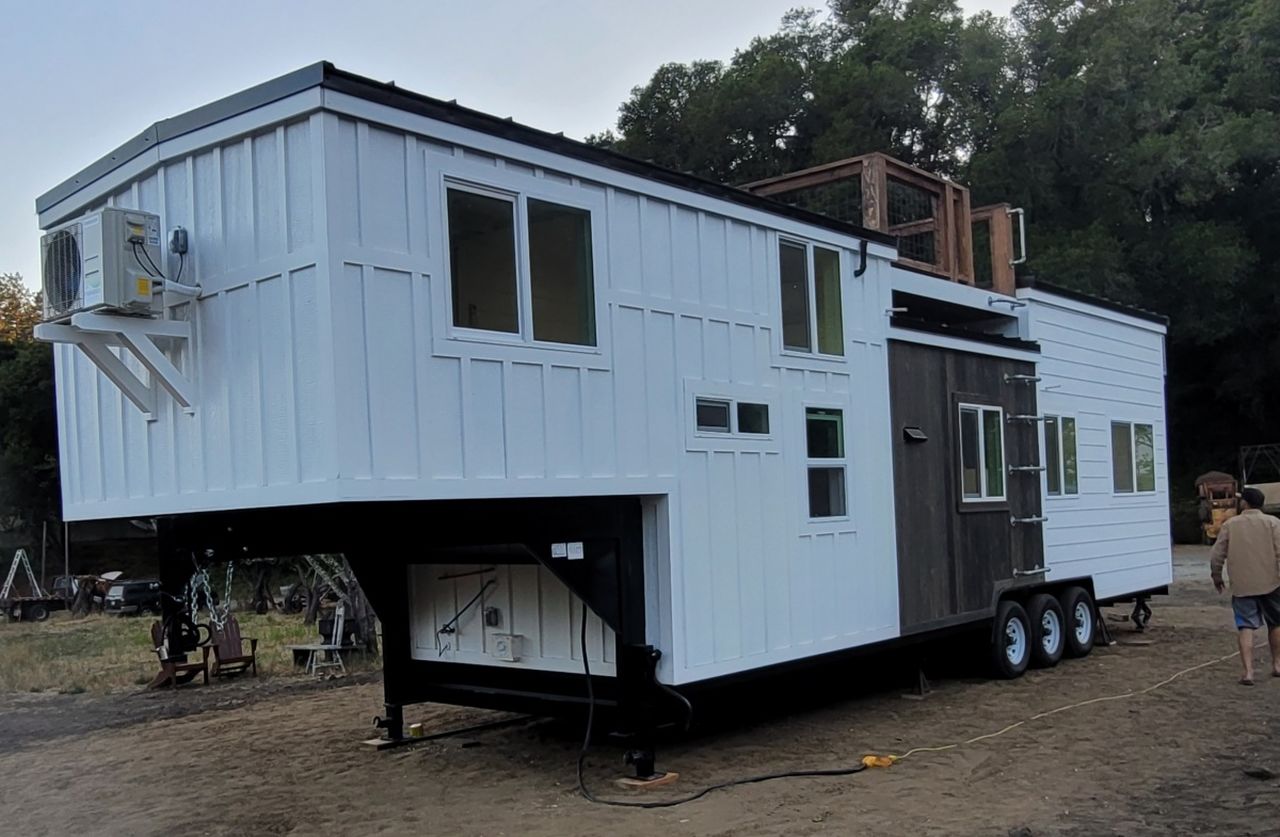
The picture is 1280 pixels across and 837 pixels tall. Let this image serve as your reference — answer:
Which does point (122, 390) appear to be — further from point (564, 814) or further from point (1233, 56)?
point (1233, 56)

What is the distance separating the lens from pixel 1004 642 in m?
10.2

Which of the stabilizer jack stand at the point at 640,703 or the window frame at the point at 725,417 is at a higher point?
the window frame at the point at 725,417

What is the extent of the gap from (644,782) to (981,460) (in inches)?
185

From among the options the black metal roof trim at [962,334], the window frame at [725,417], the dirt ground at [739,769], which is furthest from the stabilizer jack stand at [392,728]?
the black metal roof trim at [962,334]

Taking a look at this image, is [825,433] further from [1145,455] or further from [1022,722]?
[1145,455]

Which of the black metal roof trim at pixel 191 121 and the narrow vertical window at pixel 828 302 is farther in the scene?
the narrow vertical window at pixel 828 302

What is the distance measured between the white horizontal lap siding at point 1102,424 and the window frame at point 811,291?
3229mm

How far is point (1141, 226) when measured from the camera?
3014 centimetres

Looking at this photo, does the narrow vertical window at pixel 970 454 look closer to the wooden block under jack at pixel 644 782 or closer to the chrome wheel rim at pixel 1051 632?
the chrome wheel rim at pixel 1051 632

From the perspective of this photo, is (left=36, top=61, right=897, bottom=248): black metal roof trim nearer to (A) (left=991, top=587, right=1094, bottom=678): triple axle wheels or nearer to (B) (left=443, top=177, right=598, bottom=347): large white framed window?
(B) (left=443, top=177, right=598, bottom=347): large white framed window

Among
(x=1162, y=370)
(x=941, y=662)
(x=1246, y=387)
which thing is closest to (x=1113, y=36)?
(x=1246, y=387)

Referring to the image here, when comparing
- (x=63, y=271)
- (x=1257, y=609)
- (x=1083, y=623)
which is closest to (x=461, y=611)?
(x=63, y=271)

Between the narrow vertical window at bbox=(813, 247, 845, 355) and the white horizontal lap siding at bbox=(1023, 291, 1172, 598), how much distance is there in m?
3.28

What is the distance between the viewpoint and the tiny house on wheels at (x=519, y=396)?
5676mm
